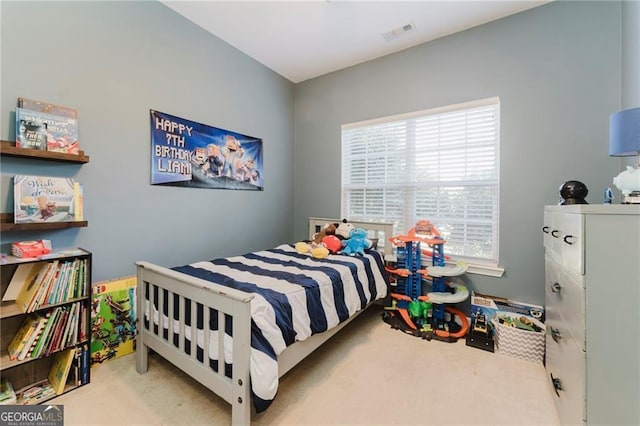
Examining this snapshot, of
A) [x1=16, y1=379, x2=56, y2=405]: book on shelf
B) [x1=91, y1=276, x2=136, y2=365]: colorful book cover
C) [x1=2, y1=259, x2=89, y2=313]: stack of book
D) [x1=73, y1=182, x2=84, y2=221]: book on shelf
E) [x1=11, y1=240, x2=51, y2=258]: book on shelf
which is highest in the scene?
[x1=73, y1=182, x2=84, y2=221]: book on shelf

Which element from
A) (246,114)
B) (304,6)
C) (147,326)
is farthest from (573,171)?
(147,326)

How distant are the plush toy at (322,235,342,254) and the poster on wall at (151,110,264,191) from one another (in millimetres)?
1157

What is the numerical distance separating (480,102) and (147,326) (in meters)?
3.30

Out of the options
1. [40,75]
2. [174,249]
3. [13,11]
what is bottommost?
[174,249]

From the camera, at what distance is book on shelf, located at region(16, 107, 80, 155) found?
157cm

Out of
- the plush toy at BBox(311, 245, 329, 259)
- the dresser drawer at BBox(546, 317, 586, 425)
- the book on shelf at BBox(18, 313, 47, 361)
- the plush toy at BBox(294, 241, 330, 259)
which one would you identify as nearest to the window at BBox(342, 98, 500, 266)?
the plush toy at BBox(294, 241, 330, 259)

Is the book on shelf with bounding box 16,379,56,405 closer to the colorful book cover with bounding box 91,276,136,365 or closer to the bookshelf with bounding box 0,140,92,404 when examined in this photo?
the bookshelf with bounding box 0,140,92,404

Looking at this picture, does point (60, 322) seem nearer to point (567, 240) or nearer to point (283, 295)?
point (283, 295)

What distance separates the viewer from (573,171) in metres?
2.13

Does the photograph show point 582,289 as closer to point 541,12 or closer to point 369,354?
point 369,354

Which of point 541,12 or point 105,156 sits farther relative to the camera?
point 541,12

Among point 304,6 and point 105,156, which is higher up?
point 304,6

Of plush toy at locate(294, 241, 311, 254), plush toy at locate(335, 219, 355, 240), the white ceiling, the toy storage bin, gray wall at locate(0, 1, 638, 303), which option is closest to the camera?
gray wall at locate(0, 1, 638, 303)

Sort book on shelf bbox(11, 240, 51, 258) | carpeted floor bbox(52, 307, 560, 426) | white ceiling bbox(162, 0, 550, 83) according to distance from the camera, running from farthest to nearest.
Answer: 1. white ceiling bbox(162, 0, 550, 83)
2. book on shelf bbox(11, 240, 51, 258)
3. carpeted floor bbox(52, 307, 560, 426)
